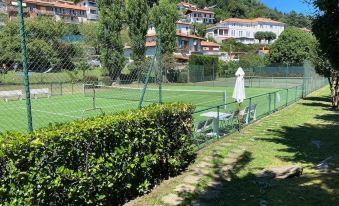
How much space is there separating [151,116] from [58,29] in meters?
2.63

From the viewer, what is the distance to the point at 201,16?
162m

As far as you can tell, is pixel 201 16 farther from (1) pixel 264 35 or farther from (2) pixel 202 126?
(2) pixel 202 126

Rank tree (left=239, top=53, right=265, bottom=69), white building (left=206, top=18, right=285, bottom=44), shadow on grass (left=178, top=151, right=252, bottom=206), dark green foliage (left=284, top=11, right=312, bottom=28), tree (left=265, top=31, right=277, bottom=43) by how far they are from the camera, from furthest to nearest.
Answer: tree (left=265, top=31, right=277, bottom=43) < white building (left=206, top=18, right=285, bottom=44) < tree (left=239, top=53, right=265, bottom=69) < dark green foliage (left=284, top=11, right=312, bottom=28) < shadow on grass (left=178, top=151, right=252, bottom=206)

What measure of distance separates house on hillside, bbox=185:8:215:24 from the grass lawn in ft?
483

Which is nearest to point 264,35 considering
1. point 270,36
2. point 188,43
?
point 270,36

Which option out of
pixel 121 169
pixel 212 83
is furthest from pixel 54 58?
pixel 212 83

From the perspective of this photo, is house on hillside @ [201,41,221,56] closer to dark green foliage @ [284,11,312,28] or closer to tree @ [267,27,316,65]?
dark green foliage @ [284,11,312,28]

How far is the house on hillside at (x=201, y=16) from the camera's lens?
518 ft

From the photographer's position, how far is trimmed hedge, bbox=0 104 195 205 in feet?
16.8

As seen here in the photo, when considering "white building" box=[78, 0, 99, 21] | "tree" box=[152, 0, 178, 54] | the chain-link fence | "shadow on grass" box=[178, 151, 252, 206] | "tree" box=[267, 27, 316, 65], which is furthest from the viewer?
"white building" box=[78, 0, 99, 21]

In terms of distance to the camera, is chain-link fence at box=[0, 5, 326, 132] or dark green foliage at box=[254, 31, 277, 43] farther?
dark green foliage at box=[254, 31, 277, 43]

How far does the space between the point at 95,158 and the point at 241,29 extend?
154m

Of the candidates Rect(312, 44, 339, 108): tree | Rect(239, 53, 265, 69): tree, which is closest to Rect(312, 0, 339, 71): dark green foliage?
Rect(312, 44, 339, 108): tree

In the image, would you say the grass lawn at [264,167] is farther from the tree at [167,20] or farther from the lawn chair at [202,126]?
the tree at [167,20]
